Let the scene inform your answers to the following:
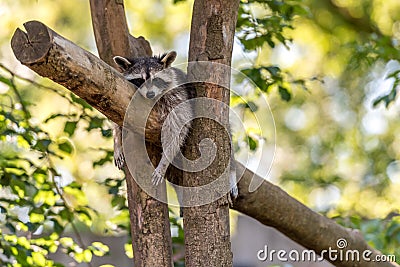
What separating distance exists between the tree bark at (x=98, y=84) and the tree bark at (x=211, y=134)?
0.34 meters

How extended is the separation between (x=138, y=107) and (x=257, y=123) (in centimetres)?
103

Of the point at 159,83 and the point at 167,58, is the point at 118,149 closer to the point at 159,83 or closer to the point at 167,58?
the point at 159,83

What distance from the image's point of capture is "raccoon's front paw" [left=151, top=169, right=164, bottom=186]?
2.53 m

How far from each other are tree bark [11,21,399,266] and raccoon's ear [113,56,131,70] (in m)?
0.51

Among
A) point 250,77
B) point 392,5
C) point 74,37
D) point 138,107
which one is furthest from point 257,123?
point 74,37

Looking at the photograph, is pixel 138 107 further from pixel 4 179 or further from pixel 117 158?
pixel 4 179

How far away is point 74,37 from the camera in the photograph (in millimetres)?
6305

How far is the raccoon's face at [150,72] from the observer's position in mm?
2643

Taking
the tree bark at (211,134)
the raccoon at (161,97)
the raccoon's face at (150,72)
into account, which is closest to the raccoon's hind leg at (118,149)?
the raccoon at (161,97)

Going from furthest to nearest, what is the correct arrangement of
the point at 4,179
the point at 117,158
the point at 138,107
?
the point at 4,179 < the point at 117,158 < the point at 138,107

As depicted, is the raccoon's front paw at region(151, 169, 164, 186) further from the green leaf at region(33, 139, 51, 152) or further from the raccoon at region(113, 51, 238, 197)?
the green leaf at region(33, 139, 51, 152)

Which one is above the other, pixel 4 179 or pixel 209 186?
pixel 4 179

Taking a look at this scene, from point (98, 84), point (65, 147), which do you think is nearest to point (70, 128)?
point (65, 147)

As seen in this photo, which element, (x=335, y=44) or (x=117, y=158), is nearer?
(x=117, y=158)
